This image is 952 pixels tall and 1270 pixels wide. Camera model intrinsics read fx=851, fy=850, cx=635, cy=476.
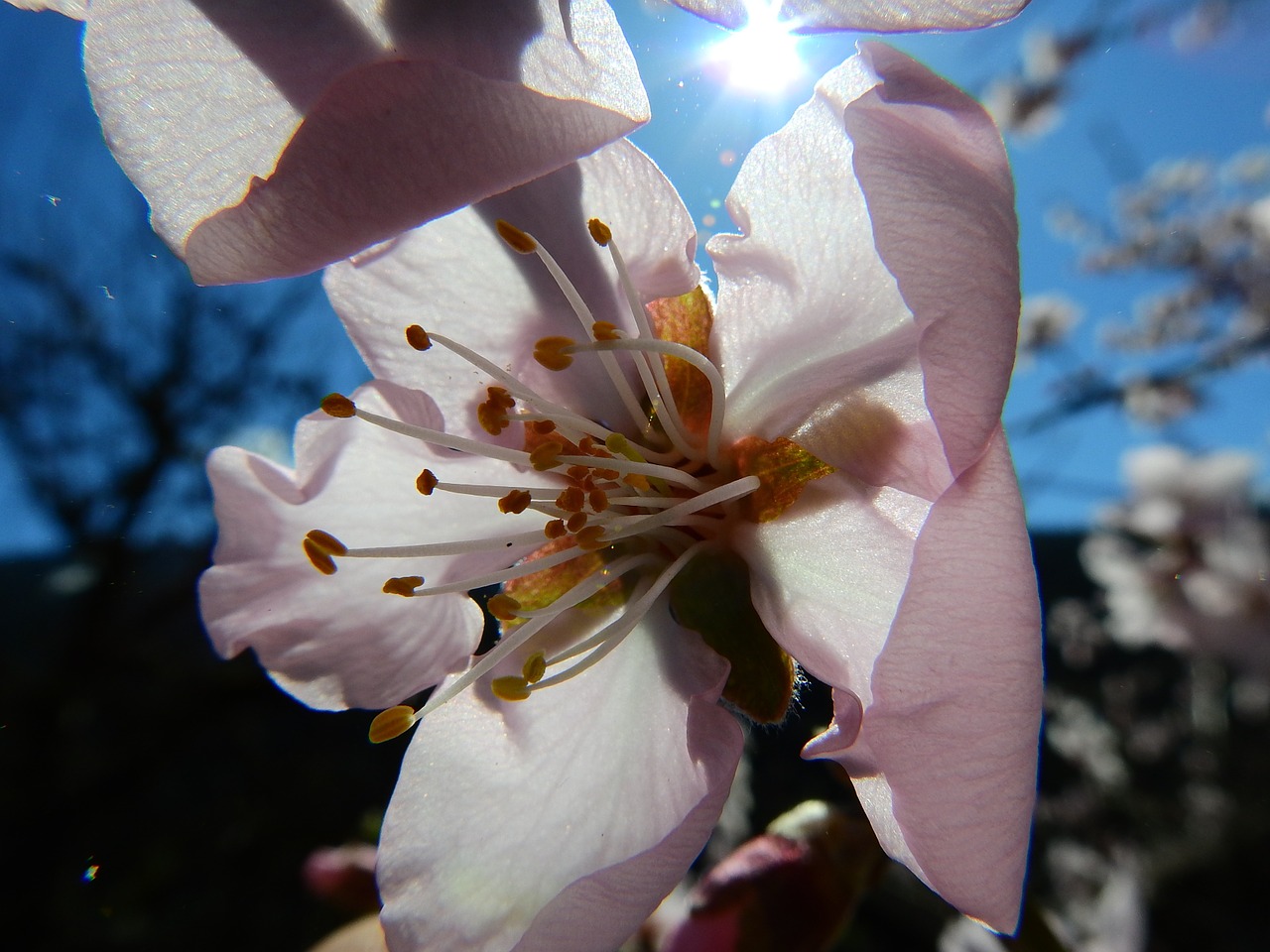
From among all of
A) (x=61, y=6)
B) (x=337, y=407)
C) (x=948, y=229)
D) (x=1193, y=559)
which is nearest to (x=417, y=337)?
(x=337, y=407)

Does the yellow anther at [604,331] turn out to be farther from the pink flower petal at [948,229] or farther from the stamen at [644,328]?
the pink flower petal at [948,229]

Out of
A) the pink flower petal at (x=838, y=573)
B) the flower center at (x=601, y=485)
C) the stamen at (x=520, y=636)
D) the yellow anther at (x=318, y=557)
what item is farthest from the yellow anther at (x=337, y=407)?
the pink flower petal at (x=838, y=573)

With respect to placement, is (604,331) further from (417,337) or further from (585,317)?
(417,337)

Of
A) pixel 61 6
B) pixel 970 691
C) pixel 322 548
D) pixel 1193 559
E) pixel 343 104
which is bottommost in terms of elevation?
pixel 1193 559

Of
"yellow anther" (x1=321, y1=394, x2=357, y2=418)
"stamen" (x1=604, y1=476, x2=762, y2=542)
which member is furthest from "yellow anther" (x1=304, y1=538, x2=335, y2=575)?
"stamen" (x1=604, y1=476, x2=762, y2=542)

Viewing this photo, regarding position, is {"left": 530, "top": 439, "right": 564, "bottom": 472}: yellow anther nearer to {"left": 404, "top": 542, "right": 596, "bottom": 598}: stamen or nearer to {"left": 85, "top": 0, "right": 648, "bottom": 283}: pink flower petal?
{"left": 404, "top": 542, "right": 596, "bottom": 598}: stamen

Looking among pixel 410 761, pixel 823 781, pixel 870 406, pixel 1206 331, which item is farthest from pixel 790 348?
pixel 1206 331
